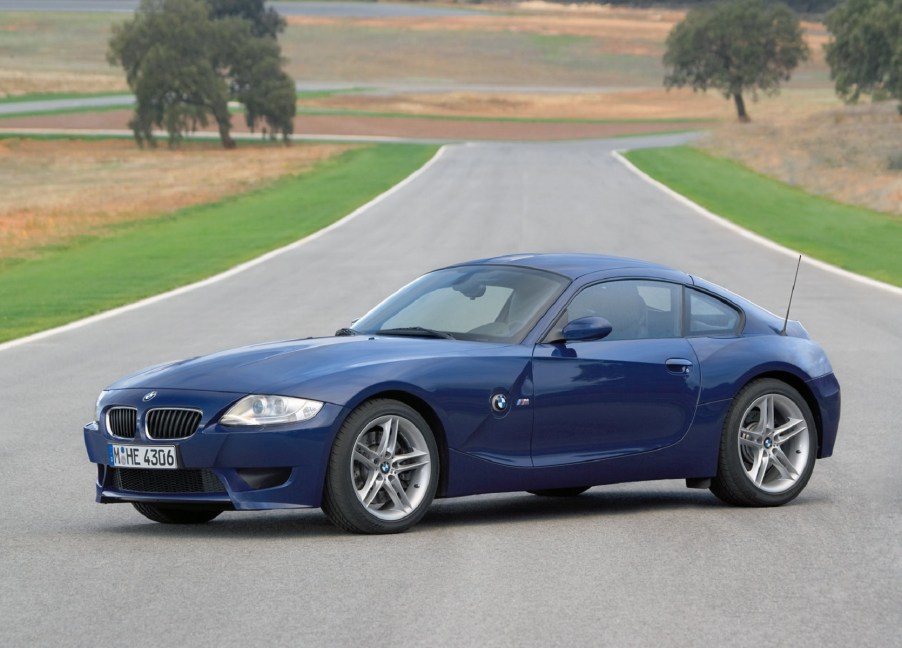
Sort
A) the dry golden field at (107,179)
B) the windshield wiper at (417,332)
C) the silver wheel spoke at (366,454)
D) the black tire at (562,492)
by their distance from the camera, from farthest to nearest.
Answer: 1. the dry golden field at (107,179)
2. the black tire at (562,492)
3. the windshield wiper at (417,332)
4. the silver wheel spoke at (366,454)

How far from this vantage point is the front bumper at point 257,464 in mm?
8242

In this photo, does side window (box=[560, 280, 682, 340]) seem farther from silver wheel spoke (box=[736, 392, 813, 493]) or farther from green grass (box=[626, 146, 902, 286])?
green grass (box=[626, 146, 902, 286])

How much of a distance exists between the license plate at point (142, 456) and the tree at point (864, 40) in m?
66.8

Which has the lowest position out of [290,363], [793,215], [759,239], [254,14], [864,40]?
[254,14]

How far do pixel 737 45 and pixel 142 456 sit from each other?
3832 inches

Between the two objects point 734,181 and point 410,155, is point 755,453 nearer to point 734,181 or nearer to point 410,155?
point 734,181

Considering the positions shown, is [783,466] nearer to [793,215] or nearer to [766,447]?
[766,447]

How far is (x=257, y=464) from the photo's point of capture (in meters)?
8.27

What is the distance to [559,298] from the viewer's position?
9.32 m

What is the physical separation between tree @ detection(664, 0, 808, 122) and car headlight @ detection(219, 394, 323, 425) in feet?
315

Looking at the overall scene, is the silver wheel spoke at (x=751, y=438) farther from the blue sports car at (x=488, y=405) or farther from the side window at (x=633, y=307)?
the side window at (x=633, y=307)

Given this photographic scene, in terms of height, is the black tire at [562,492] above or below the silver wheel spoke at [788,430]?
below

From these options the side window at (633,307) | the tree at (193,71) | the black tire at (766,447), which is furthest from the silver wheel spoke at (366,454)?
the tree at (193,71)

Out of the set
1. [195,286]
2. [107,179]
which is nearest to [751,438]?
[195,286]
